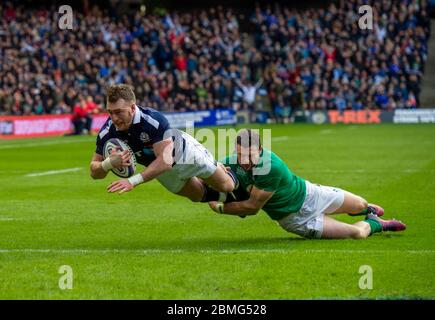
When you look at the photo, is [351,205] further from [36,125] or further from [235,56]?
[235,56]

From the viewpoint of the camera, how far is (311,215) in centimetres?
1105

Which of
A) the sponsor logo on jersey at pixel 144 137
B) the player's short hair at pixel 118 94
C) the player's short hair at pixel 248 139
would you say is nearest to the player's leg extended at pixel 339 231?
the player's short hair at pixel 248 139

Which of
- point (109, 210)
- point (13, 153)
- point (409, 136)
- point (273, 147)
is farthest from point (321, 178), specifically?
point (409, 136)

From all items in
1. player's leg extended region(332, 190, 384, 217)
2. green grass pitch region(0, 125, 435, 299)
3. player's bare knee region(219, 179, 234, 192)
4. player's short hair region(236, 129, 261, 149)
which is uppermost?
player's short hair region(236, 129, 261, 149)

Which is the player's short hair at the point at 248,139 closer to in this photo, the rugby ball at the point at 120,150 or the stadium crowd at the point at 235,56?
the rugby ball at the point at 120,150

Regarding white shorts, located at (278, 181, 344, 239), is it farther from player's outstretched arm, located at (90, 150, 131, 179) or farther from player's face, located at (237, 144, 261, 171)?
player's outstretched arm, located at (90, 150, 131, 179)

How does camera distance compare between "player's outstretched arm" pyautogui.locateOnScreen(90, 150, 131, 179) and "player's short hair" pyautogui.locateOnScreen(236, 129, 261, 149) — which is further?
"player's short hair" pyautogui.locateOnScreen(236, 129, 261, 149)

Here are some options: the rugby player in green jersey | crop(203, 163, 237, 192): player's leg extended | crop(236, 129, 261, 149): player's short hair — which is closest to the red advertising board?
crop(203, 163, 237, 192): player's leg extended

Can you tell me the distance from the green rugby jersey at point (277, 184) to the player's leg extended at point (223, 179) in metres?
0.15

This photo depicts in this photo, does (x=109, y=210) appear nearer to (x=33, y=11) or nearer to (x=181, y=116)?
(x=181, y=116)

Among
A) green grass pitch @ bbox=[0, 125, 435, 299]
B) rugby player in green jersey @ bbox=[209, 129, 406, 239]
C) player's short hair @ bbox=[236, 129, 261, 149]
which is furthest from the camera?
rugby player in green jersey @ bbox=[209, 129, 406, 239]

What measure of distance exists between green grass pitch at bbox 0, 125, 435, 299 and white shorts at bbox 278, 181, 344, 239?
181mm

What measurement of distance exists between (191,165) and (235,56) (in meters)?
38.5

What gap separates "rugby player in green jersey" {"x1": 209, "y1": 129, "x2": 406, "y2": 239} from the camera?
10711 millimetres
